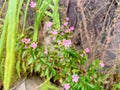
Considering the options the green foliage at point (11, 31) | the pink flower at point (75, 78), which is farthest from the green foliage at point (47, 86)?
the green foliage at point (11, 31)

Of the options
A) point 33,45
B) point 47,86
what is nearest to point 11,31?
point 33,45

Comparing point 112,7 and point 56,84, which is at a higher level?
point 112,7

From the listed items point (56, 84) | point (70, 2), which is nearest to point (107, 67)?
point (56, 84)

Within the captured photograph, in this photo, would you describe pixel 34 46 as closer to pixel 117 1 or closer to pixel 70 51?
pixel 70 51

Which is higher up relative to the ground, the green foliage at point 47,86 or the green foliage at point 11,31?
the green foliage at point 11,31

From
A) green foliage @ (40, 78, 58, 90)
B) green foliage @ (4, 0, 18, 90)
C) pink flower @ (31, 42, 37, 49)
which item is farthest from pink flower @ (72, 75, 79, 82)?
green foliage @ (4, 0, 18, 90)

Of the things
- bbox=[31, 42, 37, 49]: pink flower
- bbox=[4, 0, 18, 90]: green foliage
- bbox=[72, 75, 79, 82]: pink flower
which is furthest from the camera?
bbox=[31, 42, 37, 49]: pink flower

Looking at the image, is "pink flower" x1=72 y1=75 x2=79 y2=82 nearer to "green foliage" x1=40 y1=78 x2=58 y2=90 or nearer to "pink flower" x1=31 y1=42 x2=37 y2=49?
"green foliage" x1=40 y1=78 x2=58 y2=90

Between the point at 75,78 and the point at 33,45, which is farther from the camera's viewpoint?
the point at 33,45

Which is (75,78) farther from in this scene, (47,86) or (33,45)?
(33,45)

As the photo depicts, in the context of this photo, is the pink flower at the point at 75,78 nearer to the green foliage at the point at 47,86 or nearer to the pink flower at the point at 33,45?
the green foliage at the point at 47,86

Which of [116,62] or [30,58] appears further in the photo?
[116,62]
